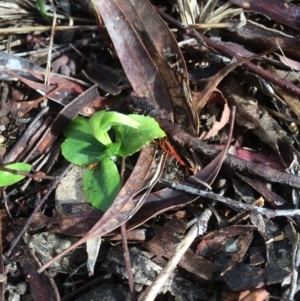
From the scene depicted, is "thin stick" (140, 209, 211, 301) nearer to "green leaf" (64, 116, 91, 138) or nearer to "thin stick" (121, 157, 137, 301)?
"thin stick" (121, 157, 137, 301)

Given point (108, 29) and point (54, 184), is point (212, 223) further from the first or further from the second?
point (108, 29)

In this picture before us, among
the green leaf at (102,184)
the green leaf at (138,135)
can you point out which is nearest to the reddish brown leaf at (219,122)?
the green leaf at (138,135)

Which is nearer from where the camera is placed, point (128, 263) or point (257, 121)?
point (128, 263)

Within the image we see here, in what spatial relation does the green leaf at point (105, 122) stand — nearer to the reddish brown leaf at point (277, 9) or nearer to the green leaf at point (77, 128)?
the green leaf at point (77, 128)

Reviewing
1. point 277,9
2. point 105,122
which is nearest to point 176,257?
point 105,122

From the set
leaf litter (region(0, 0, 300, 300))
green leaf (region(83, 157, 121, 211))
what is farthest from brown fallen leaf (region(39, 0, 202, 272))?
green leaf (region(83, 157, 121, 211))

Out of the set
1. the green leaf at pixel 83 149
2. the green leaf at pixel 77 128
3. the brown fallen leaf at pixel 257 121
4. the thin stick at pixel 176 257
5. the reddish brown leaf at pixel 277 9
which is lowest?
the thin stick at pixel 176 257

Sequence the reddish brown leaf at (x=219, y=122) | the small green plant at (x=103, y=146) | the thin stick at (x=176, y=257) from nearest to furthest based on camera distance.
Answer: the thin stick at (x=176, y=257) < the small green plant at (x=103, y=146) < the reddish brown leaf at (x=219, y=122)

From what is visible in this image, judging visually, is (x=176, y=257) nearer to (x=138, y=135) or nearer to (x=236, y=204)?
(x=236, y=204)
